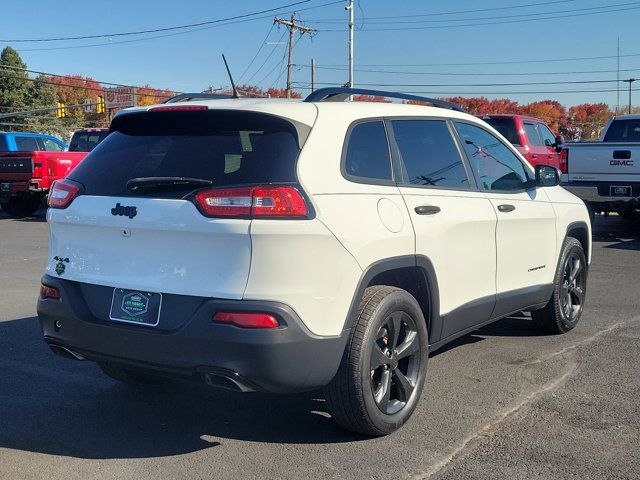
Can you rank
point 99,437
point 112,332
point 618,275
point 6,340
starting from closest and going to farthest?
point 112,332
point 99,437
point 6,340
point 618,275

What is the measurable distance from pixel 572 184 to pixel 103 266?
1029 cm

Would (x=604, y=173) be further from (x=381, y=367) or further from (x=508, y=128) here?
(x=381, y=367)

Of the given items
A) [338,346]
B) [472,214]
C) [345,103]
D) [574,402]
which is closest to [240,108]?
[345,103]

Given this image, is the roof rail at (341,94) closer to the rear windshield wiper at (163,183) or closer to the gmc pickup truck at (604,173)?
the rear windshield wiper at (163,183)

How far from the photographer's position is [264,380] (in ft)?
11.5

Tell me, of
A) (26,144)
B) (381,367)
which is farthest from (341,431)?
(26,144)

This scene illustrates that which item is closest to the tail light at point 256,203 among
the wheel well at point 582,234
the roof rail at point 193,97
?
the roof rail at point 193,97

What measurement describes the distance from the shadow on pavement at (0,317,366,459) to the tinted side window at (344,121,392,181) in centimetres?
147

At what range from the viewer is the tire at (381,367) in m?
3.79

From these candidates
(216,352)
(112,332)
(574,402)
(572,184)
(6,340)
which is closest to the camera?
(216,352)

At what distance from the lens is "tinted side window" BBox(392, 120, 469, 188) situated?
4.47 metres

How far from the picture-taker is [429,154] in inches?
185

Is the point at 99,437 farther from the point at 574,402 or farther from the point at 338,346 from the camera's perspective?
the point at 574,402

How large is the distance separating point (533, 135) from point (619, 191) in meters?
4.47
